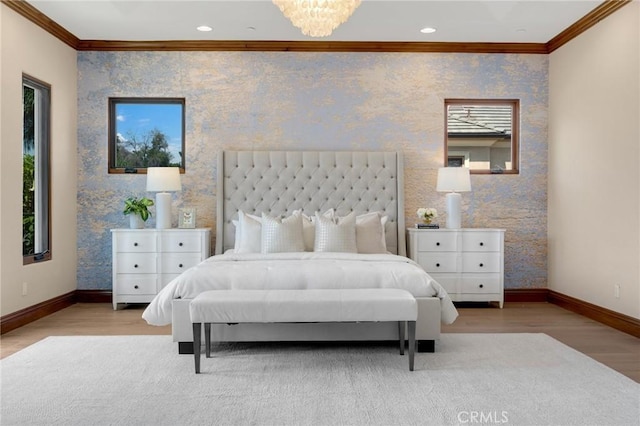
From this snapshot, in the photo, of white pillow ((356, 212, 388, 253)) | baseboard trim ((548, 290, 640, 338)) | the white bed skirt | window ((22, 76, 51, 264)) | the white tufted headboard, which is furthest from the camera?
the white tufted headboard

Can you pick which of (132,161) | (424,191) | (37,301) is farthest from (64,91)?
(424,191)

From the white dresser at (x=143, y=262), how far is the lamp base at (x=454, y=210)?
8.67ft

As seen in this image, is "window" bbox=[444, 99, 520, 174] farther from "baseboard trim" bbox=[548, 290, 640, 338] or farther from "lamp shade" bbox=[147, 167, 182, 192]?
"lamp shade" bbox=[147, 167, 182, 192]

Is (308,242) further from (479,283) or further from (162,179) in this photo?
(479,283)

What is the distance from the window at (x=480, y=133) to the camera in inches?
234

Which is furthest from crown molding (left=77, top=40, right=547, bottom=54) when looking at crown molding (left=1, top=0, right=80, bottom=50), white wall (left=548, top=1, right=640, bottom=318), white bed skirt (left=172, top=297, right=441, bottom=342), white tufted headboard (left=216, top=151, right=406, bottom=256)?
white bed skirt (left=172, top=297, right=441, bottom=342)

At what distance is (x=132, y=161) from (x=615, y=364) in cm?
491

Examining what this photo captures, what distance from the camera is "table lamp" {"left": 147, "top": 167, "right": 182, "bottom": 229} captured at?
536cm

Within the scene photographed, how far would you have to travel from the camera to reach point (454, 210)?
553cm

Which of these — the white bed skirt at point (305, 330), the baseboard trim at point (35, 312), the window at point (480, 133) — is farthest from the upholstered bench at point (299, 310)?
the window at point (480, 133)

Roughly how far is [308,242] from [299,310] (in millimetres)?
1882

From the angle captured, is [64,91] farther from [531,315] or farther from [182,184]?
[531,315]

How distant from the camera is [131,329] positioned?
447 centimetres

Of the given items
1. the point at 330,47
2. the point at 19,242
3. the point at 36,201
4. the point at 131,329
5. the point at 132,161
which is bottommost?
the point at 131,329
